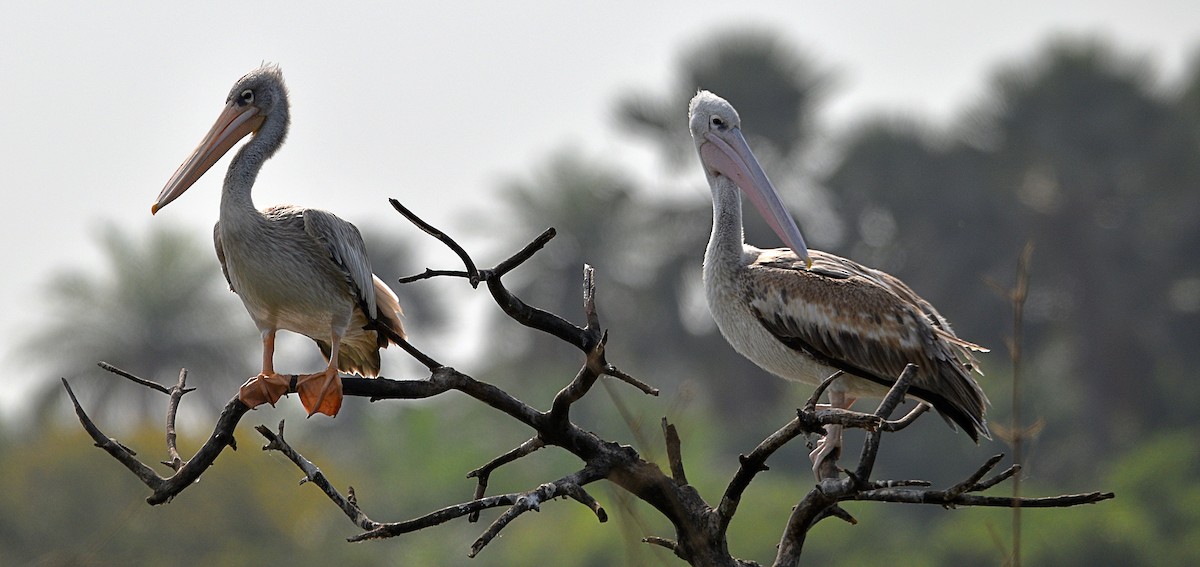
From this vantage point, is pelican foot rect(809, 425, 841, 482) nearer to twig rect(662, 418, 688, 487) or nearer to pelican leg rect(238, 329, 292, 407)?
twig rect(662, 418, 688, 487)

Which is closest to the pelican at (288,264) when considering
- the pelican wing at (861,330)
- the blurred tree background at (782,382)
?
the pelican wing at (861,330)

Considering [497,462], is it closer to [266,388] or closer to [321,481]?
[321,481]

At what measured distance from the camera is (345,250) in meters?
6.14

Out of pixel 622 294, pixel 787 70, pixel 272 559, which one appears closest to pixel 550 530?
pixel 272 559

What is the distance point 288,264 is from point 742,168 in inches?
94.1

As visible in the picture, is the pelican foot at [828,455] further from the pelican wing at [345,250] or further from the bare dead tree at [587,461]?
the pelican wing at [345,250]

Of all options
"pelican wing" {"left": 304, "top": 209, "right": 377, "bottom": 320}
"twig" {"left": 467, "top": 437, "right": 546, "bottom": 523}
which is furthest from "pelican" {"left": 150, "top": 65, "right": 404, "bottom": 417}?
"twig" {"left": 467, "top": 437, "right": 546, "bottom": 523}

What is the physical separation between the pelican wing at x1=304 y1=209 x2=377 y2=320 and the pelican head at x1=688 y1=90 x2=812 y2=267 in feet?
6.23

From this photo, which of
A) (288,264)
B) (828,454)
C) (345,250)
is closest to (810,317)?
(828,454)

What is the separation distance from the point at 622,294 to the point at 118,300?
1456cm

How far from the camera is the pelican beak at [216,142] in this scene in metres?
6.31

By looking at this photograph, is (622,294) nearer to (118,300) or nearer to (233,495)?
(118,300)

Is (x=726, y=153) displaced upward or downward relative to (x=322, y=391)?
upward

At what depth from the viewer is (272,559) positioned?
2944 cm
